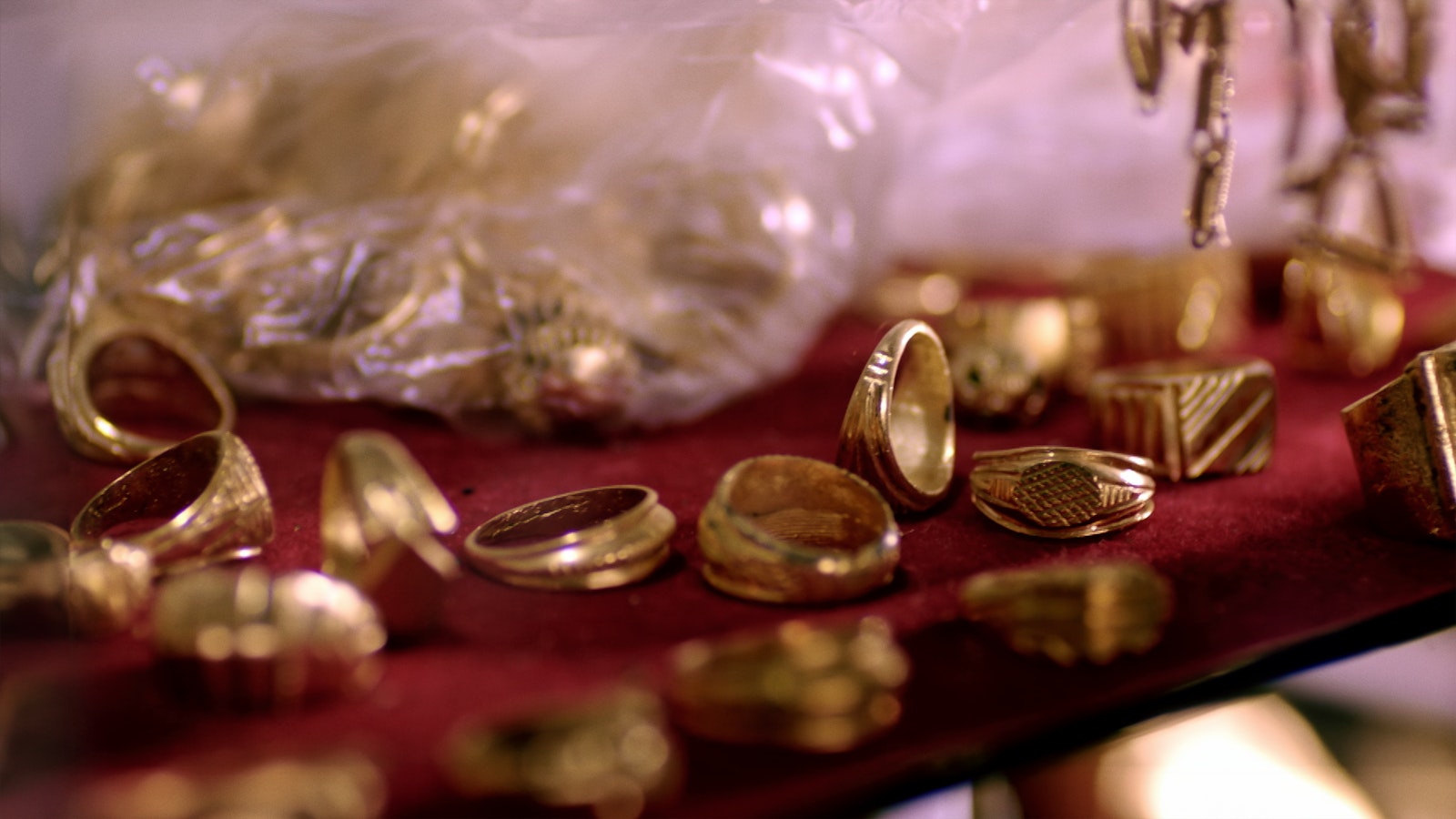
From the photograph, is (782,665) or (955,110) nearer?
(782,665)

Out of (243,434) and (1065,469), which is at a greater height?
(1065,469)

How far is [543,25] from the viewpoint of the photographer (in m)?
0.90

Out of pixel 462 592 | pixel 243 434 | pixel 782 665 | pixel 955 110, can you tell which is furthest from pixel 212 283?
pixel 955 110

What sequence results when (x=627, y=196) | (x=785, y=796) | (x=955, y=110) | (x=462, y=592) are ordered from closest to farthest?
(x=785, y=796) → (x=462, y=592) → (x=627, y=196) → (x=955, y=110)

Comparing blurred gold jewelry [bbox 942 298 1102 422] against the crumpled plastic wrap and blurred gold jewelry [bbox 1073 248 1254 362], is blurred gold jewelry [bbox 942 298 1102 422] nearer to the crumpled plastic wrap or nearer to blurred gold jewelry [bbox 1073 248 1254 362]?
blurred gold jewelry [bbox 1073 248 1254 362]

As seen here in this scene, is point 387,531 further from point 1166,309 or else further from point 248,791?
point 1166,309

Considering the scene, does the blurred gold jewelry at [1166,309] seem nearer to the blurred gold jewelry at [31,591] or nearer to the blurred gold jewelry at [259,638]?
the blurred gold jewelry at [259,638]

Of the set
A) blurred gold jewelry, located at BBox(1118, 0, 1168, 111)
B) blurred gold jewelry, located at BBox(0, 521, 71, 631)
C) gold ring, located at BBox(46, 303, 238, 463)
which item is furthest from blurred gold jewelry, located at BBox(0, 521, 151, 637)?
blurred gold jewelry, located at BBox(1118, 0, 1168, 111)

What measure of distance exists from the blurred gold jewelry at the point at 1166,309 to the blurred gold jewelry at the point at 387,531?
88cm

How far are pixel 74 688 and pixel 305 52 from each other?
31.4 inches

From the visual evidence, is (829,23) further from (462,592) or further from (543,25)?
(462,592)

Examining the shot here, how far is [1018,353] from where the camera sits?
3.26ft

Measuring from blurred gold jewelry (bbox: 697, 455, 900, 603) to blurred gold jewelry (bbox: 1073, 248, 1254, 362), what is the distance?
2.02 feet

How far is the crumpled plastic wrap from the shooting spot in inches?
37.1
